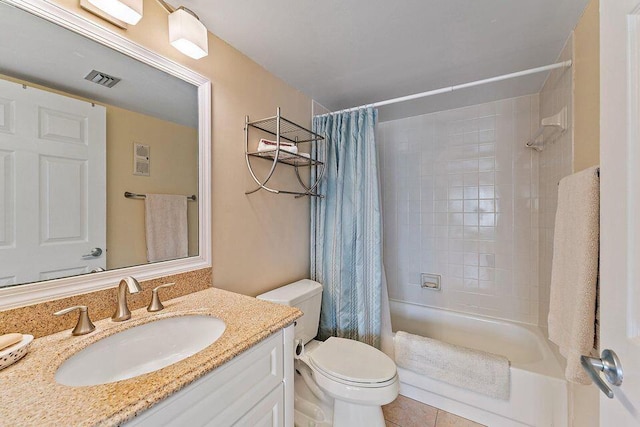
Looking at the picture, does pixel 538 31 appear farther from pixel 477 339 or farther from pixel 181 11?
pixel 477 339

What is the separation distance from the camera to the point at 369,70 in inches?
62.5

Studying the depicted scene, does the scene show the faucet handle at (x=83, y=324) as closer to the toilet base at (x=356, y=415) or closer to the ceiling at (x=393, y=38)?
the toilet base at (x=356, y=415)

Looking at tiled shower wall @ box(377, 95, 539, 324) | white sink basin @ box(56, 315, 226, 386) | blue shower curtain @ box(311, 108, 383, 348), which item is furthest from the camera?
tiled shower wall @ box(377, 95, 539, 324)

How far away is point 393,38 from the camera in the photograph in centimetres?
129

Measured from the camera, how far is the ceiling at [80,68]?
0.76 m

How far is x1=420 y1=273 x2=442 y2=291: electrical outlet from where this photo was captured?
2.26 m

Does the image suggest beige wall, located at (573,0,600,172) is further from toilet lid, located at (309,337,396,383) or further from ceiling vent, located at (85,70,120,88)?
ceiling vent, located at (85,70,120,88)

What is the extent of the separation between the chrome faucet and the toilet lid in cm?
89

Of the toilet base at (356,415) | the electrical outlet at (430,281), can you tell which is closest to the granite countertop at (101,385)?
the toilet base at (356,415)

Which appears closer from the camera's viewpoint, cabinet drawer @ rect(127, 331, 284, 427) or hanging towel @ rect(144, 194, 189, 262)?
cabinet drawer @ rect(127, 331, 284, 427)
